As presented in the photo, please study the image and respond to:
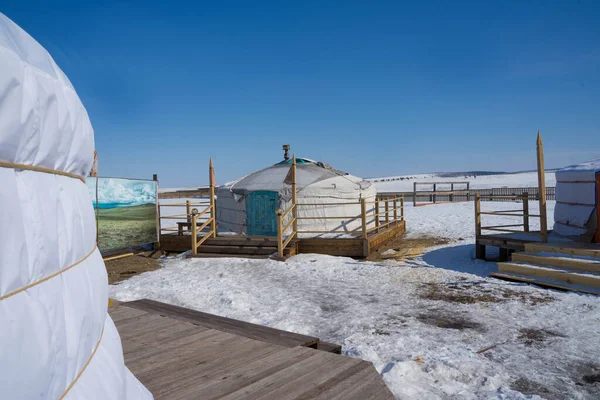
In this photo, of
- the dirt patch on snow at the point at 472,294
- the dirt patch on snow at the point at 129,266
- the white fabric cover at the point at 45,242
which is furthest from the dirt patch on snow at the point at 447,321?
the dirt patch on snow at the point at 129,266

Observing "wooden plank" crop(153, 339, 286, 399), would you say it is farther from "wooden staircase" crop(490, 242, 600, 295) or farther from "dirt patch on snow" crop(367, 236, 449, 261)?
"dirt patch on snow" crop(367, 236, 449, 261)

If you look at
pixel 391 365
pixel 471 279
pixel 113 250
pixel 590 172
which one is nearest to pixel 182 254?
pixel 113 250

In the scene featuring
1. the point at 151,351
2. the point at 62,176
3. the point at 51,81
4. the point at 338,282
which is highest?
the point at 51,81

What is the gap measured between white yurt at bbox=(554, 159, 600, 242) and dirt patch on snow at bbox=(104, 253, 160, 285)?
9266 mm

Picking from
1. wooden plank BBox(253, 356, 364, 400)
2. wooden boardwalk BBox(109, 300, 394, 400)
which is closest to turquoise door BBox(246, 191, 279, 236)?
wooden boardwalk BBox(109, 300, 394, 400)

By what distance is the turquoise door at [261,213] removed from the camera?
12.9m

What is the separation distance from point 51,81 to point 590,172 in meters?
9.87

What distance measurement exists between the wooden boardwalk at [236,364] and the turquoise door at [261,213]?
8.90 metres

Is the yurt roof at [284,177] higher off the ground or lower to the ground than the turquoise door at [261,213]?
higher

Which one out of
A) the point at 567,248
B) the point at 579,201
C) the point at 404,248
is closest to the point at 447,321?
the point at 567,248

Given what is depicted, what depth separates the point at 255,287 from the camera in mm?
8008

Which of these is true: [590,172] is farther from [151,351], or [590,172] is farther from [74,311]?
[74,311]

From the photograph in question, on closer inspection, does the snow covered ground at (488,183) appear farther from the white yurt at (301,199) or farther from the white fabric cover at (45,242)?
the white fabric cover at (45,242)

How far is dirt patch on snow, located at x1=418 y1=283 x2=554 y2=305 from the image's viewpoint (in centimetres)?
661
